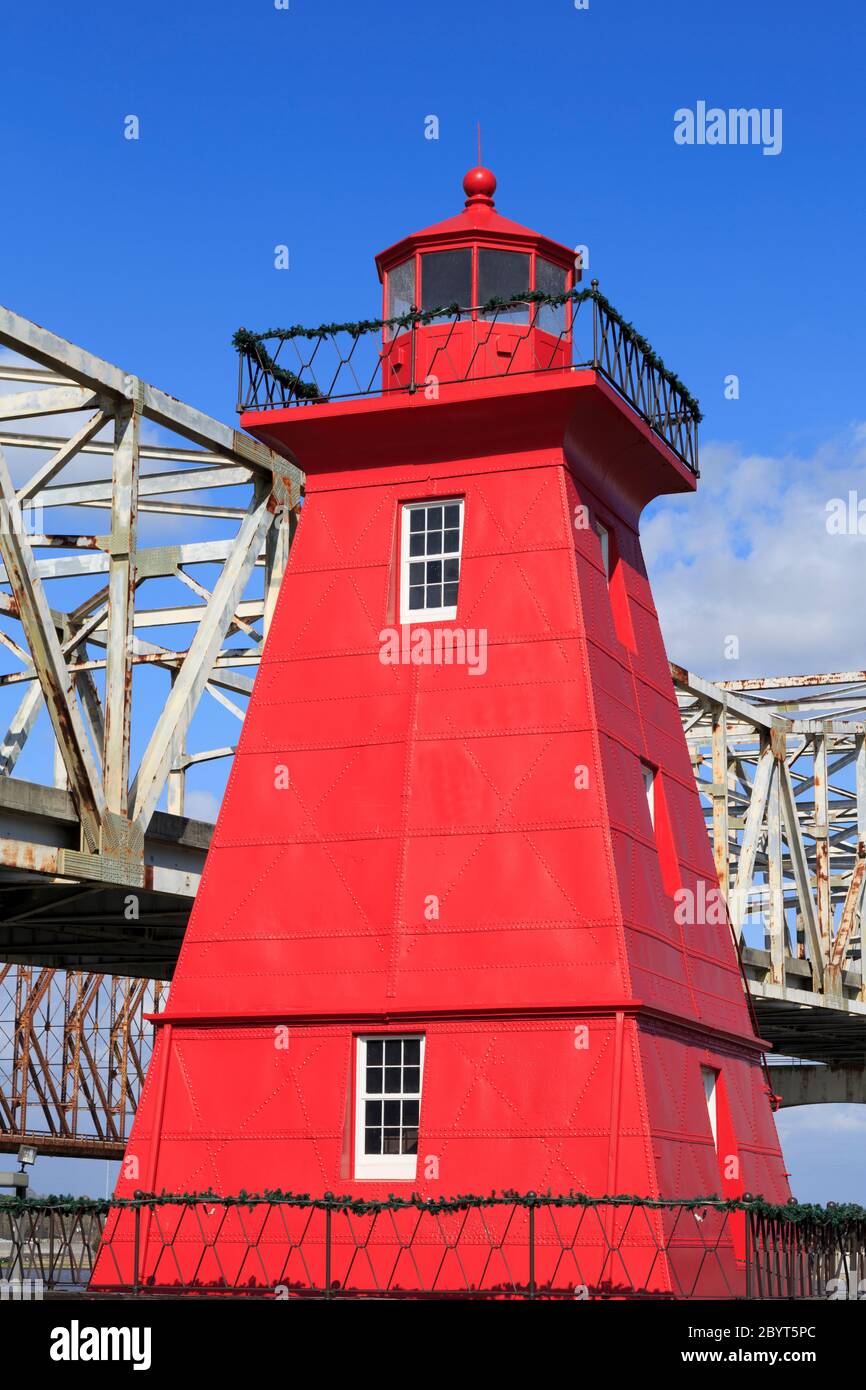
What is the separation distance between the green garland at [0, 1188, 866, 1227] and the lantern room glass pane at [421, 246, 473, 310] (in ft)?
44.6

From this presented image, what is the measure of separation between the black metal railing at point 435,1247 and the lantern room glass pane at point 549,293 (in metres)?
13.5

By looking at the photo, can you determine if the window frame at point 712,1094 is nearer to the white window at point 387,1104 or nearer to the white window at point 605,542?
the white window at point 387,1104

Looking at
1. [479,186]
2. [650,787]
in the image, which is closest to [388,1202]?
[650,787]

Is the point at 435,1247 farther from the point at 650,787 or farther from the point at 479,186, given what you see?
the point at 479,186

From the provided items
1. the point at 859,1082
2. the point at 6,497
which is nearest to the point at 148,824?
the point at 6,497

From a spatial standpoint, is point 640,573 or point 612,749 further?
point 640,573

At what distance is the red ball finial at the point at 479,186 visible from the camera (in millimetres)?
32844

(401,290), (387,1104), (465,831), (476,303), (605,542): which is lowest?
(387,1104)

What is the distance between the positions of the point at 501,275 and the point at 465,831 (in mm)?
8885

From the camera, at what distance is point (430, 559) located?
31.4m

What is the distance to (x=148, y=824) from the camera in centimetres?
3550

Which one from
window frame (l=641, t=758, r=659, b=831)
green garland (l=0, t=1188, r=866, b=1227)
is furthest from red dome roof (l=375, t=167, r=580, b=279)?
green garland (l=0, t=1188, r=866, b=1227)
